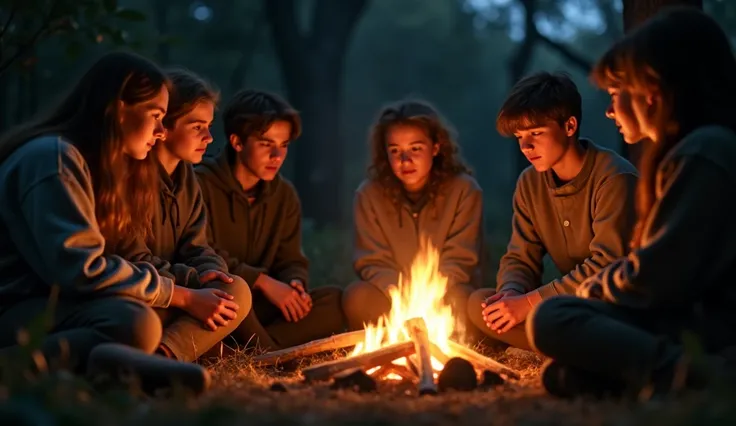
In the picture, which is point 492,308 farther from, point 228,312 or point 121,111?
point 121,111

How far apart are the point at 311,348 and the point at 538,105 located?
1723mm

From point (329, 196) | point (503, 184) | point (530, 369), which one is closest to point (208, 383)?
point (530, 369)

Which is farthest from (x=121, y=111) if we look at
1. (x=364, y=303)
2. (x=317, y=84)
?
(x=317, y=84)

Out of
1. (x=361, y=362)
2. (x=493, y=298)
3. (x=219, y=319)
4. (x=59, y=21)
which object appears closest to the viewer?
(x=361, y=362)

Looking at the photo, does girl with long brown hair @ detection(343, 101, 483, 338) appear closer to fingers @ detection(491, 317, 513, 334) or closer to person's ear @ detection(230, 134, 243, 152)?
fingers @ detection(491, 317, 513, 334)

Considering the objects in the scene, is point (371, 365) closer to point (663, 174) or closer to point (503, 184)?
point (663, 174)

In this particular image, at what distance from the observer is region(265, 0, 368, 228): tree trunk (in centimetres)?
1195

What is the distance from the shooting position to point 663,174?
3.47 m

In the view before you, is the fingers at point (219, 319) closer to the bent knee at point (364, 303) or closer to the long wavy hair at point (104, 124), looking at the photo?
the long wavy hair at point (104, 124)

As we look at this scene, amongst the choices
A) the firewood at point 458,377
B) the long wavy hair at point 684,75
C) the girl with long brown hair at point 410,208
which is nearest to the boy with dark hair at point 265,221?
the girl with long brown hair at point 410,208

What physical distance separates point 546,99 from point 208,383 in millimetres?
2342

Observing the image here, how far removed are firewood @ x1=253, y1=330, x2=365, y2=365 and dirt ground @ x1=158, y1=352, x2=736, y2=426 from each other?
20 cm

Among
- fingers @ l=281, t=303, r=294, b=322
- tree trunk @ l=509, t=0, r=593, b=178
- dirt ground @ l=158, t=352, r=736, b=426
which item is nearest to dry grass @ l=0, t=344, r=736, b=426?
dirt ground @ l=158, t=352, r=736, b=426

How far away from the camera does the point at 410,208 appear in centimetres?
572
